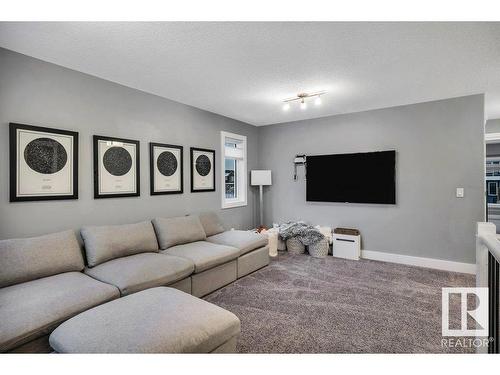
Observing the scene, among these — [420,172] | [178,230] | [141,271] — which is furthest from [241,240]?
[420,172]

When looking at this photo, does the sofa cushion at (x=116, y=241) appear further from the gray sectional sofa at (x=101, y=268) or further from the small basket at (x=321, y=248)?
the small basket at (x=321, y=248)

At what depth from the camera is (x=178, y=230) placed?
3400mm

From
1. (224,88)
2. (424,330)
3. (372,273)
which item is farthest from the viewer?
(372,273)

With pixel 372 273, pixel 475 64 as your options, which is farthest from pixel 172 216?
pixel 475 64

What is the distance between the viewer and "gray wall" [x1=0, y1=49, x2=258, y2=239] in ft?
7.70

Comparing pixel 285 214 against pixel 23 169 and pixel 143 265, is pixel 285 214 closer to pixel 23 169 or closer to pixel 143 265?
pixel 143 265

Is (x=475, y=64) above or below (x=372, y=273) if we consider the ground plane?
above

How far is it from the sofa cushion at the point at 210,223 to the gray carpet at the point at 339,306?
0.88 meters

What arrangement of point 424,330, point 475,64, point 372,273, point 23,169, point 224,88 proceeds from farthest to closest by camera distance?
point 372,273, point 224,88, point 475,64, point 23,169, point 424,330

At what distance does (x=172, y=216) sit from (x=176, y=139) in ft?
3.72

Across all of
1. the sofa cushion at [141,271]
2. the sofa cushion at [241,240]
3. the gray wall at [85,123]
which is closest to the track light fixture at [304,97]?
the gray wall at [85,123]

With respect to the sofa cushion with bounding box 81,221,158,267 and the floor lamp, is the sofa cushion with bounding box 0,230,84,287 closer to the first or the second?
the sofa cushion with bounding box 81,221,158,267

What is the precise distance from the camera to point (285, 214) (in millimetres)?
5324

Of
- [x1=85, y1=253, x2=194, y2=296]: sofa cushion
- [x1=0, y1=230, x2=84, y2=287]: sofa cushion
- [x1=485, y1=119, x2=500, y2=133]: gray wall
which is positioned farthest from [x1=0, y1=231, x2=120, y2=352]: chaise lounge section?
[x1=485, y1=119, x2=500, y2=133]: gray wall
